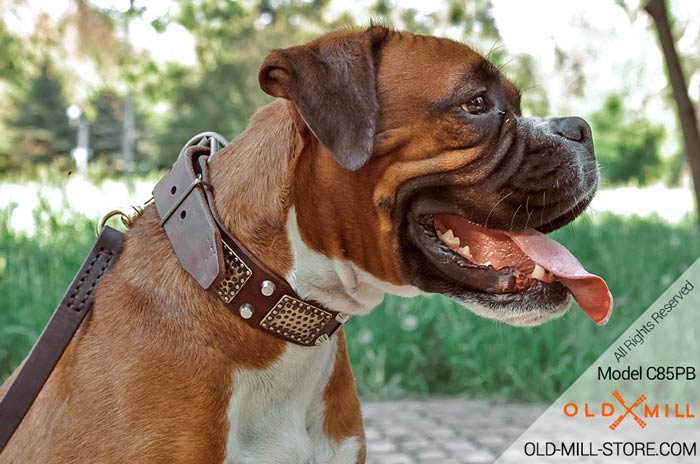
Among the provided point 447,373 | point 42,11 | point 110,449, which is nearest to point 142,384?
point 110,449

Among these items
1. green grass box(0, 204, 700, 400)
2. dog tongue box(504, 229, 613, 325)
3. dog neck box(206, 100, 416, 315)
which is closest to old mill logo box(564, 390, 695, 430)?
green grass box(0, 204, 700, 400)

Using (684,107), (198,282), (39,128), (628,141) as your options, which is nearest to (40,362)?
(198,282)

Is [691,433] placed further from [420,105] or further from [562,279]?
[420,105]

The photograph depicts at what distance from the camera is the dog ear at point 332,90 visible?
2.10 metres

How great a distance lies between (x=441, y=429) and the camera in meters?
4.93

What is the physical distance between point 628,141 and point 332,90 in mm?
33804

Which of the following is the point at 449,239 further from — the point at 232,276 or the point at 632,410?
the point at 632,410

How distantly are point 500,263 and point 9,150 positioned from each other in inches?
1473

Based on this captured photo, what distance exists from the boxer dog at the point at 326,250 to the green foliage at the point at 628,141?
32632mm

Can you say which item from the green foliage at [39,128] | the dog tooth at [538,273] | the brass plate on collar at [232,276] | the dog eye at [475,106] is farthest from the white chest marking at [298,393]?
the green foliage at [39,128]

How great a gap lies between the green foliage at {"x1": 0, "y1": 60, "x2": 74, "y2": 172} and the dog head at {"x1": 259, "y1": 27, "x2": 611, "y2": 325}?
117 feet

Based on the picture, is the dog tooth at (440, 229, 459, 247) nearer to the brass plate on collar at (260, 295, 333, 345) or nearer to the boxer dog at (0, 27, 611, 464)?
the boxer dog at (0, 27, 611, 464)

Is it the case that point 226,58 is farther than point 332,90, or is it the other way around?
point 226,58

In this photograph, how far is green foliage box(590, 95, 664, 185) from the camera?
110 ft
